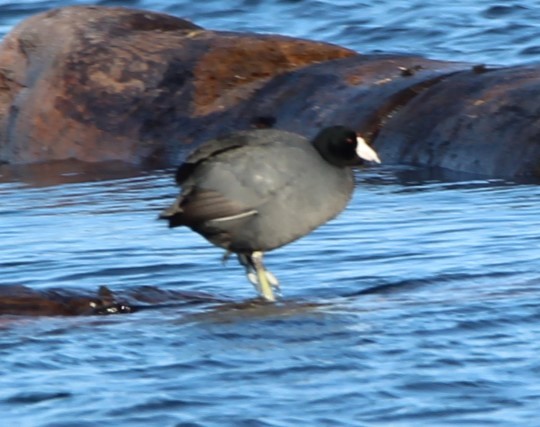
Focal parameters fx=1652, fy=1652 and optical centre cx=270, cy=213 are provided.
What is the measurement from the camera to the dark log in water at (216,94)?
899cm

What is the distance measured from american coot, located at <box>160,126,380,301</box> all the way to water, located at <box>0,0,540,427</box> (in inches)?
10.3

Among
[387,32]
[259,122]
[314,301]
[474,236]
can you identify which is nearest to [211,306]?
[314,301]

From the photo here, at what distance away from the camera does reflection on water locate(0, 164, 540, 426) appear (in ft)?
15.7

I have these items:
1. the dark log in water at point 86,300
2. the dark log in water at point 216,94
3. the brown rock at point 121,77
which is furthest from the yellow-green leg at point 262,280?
the brown rock at point 121,77

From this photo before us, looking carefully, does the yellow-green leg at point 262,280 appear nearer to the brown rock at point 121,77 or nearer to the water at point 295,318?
the water at point 295,318

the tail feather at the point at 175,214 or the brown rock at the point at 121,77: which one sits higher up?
the tail feather at the point at 175,214

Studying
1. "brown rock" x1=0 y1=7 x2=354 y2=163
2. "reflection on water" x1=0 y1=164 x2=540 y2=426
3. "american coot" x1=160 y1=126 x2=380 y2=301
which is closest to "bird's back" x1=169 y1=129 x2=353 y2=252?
"american coot" x1=160 y1=126 x2=380 y2=301

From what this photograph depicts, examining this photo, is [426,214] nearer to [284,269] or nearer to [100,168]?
[284,269]

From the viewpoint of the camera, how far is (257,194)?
6.39m

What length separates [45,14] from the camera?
11141 millimetres

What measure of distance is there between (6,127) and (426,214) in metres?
4.16

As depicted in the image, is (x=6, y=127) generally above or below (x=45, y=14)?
below

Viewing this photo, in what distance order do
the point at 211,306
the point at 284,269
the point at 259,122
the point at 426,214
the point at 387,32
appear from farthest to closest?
the point at 387,32
the point at 259,122
the point at 426,214
the point at 284,269
the point at 211,306

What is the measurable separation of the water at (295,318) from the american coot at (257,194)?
0.86ft
